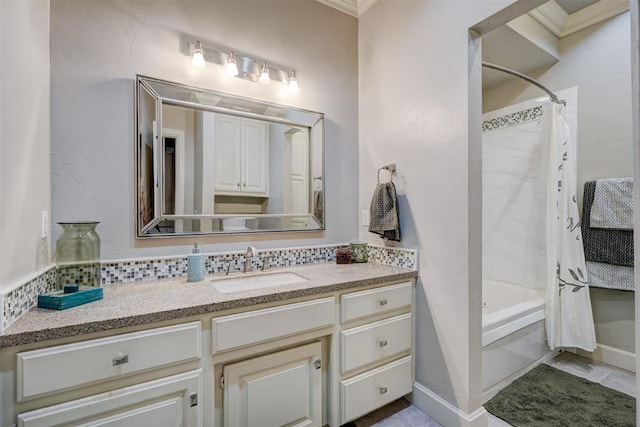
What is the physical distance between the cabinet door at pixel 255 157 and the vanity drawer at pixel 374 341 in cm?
102

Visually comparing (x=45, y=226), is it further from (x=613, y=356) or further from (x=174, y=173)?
(x=613, y=356)

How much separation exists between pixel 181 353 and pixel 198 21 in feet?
5.76

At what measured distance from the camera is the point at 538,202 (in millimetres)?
2549

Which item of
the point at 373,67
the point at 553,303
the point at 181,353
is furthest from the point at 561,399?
the point at 373,67

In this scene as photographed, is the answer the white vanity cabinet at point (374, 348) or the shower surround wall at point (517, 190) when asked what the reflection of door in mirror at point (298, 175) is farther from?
the shower surround wall at point (517, 190)

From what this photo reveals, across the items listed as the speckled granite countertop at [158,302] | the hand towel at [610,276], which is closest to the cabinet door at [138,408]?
the speckled granite countertop at [158,302]

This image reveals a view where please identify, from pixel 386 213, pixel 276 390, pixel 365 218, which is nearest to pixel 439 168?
Answer: pixel 386 213

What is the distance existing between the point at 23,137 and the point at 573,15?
364cm

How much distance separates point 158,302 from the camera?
1203 millimetres

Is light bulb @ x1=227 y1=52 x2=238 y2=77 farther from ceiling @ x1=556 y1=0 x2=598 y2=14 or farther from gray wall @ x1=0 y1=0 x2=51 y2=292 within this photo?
ceiling @ x1=556 y1=0 x2=598 y2=14

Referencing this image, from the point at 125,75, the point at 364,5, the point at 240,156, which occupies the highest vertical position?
the point at 364,5

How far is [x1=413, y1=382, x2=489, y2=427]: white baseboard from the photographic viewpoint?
1600mm

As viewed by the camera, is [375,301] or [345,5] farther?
[345,5]

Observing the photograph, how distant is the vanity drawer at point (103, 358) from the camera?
929 millimetres
